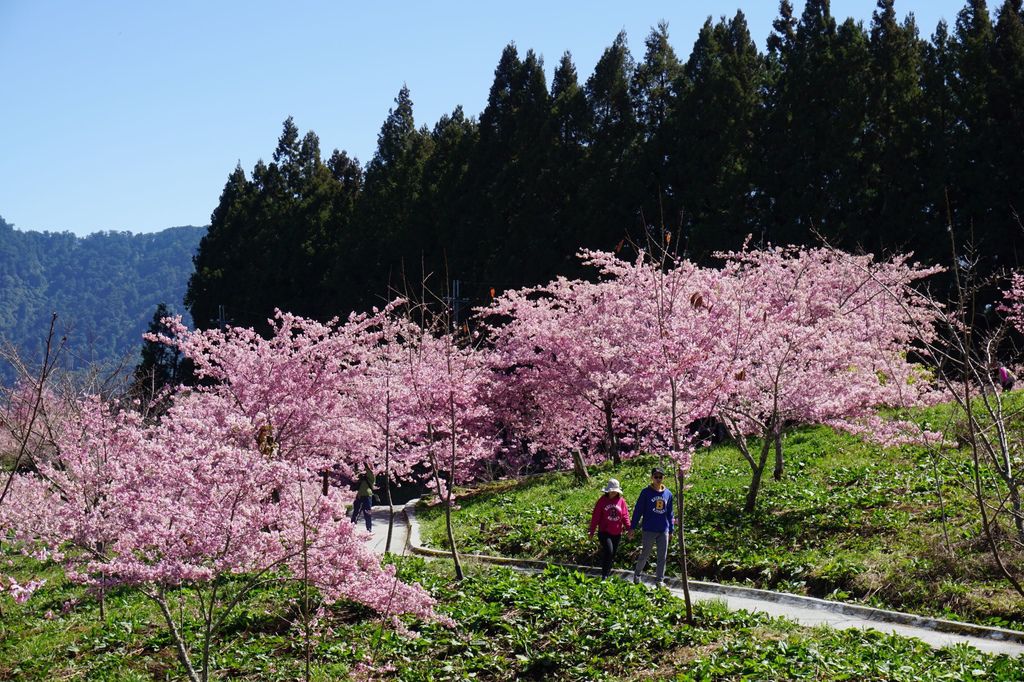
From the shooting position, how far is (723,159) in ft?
94.9

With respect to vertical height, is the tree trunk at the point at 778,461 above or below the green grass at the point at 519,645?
above

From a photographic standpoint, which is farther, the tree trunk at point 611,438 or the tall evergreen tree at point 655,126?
the tall evergreen tree at point 655,126

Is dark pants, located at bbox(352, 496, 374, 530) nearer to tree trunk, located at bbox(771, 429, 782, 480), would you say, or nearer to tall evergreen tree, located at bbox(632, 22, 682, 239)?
tree trunk, located at bbox(771, 429, 782, 480)

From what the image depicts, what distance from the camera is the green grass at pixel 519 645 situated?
781 cm

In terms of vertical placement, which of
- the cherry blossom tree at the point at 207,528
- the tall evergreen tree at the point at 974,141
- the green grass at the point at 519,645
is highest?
the tall evergreen tree at the point at 974,141

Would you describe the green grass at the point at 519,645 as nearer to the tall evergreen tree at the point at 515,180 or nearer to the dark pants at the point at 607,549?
the dark pants at the point at 607,549

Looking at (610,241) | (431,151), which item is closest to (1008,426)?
(610,241)

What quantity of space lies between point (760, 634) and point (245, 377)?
32.3ft

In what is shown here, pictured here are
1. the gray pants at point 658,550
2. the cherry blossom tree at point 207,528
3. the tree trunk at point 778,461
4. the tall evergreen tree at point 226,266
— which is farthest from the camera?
the tall evergreen tree at point 226,266

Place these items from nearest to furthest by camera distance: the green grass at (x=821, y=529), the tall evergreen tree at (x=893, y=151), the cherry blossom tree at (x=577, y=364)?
1. the green grass at (x=821, y=529)
2. the cherry blossom tree at (x=577, y=364)
3. the tall evergreen tree at (x=893, y=151)

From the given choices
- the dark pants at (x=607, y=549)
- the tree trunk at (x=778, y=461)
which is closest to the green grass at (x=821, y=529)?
the tree trunk at (x=778, y=461)

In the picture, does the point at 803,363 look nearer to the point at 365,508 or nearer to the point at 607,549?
the point at 607,549

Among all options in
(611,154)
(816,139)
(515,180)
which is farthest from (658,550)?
(515,180)

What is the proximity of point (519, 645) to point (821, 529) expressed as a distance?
4.84 m
